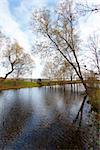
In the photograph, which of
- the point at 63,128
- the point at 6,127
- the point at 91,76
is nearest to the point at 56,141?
the point at 63,128

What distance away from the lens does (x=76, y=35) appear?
24.5 meters

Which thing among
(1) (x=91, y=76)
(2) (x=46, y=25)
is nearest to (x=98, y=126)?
(2) (x=46, y=25)

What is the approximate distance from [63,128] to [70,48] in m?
10.0

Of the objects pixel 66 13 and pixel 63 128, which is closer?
pixel 63 128

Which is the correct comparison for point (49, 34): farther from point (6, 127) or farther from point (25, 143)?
point (25, 143)

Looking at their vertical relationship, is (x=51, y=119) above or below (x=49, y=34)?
below

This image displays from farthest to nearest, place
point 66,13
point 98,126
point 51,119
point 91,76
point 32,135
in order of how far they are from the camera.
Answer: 1. point 91,76
2. point 66,13
3. point 51,119
4. point 98,126
5. point 32,135

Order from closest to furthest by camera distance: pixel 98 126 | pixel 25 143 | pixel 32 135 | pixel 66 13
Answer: pixel 25 143
pixel 32 135
pixel 98 126
pixel 66 13

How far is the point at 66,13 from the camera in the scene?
23219 millimetres

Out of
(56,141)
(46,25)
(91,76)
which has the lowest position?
(56,141)

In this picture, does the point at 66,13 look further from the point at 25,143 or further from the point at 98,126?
the point at 25,143

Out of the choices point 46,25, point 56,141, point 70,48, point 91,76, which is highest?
point 46,25

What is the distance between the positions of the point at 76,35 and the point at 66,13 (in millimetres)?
2497

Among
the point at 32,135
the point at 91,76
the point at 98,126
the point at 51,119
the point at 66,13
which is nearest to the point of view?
the point at 32,135
